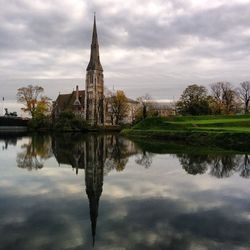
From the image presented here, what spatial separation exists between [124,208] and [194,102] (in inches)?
2802

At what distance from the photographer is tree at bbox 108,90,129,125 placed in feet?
327

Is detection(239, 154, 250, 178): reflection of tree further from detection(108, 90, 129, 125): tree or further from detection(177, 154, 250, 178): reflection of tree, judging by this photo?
detection(108, 90, 129, 125): tree

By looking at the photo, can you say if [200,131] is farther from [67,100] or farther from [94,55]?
[67,100]

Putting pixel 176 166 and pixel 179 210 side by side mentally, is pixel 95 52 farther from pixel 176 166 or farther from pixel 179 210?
pixel 179 210

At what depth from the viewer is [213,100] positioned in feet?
298

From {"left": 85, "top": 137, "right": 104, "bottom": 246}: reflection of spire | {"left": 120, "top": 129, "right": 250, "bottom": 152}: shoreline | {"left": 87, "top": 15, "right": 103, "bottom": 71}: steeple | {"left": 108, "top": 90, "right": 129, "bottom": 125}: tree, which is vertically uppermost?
{"left": 87, "top": 15, "right": 103, "bottom": 71}: steeple

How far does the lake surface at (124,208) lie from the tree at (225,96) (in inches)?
3124

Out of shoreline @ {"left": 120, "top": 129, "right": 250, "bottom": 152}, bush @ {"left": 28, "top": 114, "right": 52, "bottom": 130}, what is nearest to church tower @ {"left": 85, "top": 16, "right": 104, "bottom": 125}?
bush @ {"left": 28, "top": 114, "right": 52, "bottom": 130}

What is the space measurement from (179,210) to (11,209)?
5.39 metres

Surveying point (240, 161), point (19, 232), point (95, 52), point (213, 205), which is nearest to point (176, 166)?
point (240, 161)

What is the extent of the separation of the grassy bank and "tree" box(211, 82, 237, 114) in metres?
32.2

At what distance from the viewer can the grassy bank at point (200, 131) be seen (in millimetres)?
41472

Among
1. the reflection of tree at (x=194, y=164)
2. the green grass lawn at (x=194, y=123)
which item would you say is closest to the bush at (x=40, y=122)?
the green grass lawn at (x=194, y=123)

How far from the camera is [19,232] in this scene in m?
9.46
